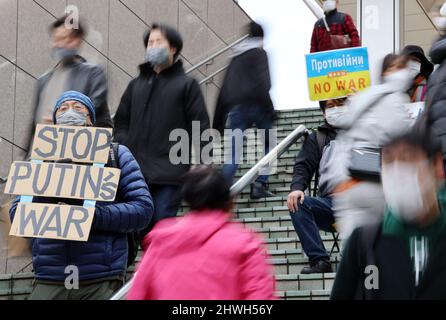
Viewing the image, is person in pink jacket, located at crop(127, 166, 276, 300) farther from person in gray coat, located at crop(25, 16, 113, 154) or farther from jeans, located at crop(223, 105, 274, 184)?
jeans, located at crop(223, 105, 274, 184)

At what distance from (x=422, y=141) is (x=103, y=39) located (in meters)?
10.2

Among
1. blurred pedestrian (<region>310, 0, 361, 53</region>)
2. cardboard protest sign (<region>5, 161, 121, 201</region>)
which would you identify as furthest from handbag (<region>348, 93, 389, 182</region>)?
blurred pedestrian (<region>310, 0, 361, 53</region>)

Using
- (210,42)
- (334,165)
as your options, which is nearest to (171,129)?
(334,165)

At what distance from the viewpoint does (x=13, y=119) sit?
11992 mm

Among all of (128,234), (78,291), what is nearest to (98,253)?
(78,291)

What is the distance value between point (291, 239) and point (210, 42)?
903 cm

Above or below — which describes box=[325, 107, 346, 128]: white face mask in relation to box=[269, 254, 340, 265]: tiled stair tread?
above

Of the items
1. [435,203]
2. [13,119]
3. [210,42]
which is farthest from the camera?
[210,42]

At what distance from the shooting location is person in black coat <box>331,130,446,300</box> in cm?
445

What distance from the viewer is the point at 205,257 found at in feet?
16.1

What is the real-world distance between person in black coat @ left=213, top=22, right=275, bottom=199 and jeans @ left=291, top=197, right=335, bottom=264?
6.11ft

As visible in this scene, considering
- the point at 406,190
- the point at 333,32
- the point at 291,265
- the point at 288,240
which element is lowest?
the point at 291,265

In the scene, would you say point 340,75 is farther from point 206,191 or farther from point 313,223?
point 206,191
